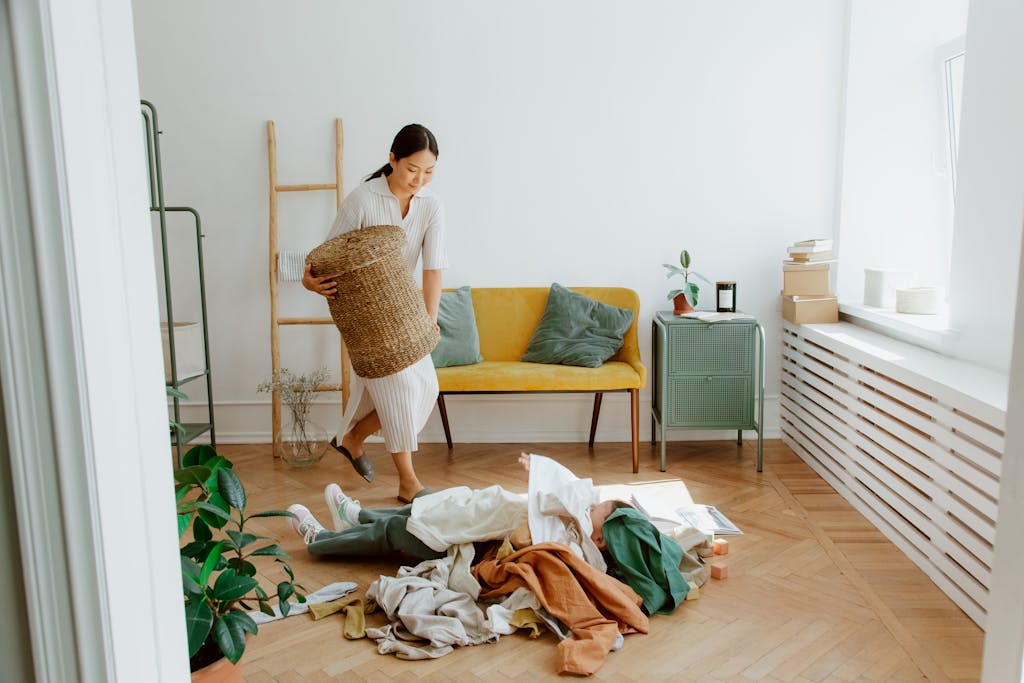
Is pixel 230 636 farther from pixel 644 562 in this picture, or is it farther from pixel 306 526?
pixel 306 526

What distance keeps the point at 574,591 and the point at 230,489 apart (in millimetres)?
1147

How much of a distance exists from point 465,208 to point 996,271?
8.65 ft

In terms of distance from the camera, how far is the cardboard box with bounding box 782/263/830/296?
4.27 metres

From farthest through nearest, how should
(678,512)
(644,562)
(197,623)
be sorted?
1. (678,512)
2. (644,562)
3. (197,623)

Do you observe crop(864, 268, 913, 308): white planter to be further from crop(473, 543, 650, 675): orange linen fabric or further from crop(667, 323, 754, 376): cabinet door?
crop(473, 543, 650, 675): orange linen fabric

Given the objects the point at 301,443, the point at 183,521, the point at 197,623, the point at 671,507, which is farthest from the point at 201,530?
the point at 301,443

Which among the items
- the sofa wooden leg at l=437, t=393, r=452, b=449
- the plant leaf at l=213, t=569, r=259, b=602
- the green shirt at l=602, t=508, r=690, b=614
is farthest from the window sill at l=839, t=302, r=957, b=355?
the plant leaf at l=213, t=569, r=259, b=602

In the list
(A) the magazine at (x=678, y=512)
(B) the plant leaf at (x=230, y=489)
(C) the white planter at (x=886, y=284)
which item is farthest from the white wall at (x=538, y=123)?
(B) the plant leaf at (x=230, y=489)

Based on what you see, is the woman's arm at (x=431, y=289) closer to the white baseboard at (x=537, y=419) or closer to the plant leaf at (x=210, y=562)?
the white baseboard at (x=537, y=419)

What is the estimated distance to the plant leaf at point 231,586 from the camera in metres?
1.57

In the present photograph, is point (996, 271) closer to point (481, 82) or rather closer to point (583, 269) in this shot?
point (583, 269)

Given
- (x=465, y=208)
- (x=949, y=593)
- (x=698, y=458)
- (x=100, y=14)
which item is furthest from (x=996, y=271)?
(x=100, y=14)

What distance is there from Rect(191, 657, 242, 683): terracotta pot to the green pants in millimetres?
1142

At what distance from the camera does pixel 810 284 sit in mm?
4293
